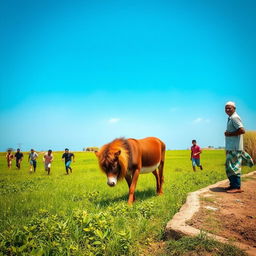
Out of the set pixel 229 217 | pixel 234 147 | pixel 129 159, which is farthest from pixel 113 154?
pixel 234 147

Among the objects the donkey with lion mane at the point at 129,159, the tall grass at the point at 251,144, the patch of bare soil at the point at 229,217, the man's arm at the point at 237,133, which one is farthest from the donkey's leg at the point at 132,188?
the tall grass at the point at 251,144

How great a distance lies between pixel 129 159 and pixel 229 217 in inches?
128

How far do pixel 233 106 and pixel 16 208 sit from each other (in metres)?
7.82

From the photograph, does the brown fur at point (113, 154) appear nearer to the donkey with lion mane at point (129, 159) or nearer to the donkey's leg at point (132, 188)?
the donkey with lion mane at point (129, 159)

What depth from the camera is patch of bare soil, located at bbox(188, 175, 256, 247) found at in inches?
139

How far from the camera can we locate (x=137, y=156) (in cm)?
681

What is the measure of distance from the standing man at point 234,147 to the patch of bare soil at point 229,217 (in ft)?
2.23

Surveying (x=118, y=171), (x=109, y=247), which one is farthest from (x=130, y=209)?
(x=109, y=247)

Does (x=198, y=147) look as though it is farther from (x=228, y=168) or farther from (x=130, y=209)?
(x=130, y=209)

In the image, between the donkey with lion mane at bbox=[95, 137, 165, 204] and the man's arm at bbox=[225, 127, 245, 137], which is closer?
the donkey with lion mane at bbox=[95, 137, 165, 204]

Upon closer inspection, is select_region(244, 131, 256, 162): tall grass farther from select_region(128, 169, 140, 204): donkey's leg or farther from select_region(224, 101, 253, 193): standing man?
select_region(128, 169, 140, 204): donkey's leg

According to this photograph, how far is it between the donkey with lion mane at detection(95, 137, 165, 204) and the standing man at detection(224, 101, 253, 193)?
8.75 ft

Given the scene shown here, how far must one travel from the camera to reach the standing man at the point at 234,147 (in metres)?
6.53

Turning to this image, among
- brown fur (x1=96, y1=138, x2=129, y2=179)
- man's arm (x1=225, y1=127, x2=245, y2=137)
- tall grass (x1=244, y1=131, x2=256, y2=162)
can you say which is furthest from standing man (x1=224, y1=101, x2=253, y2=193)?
tall grass (x1=244, y1=131, x2=256, y2=162)
